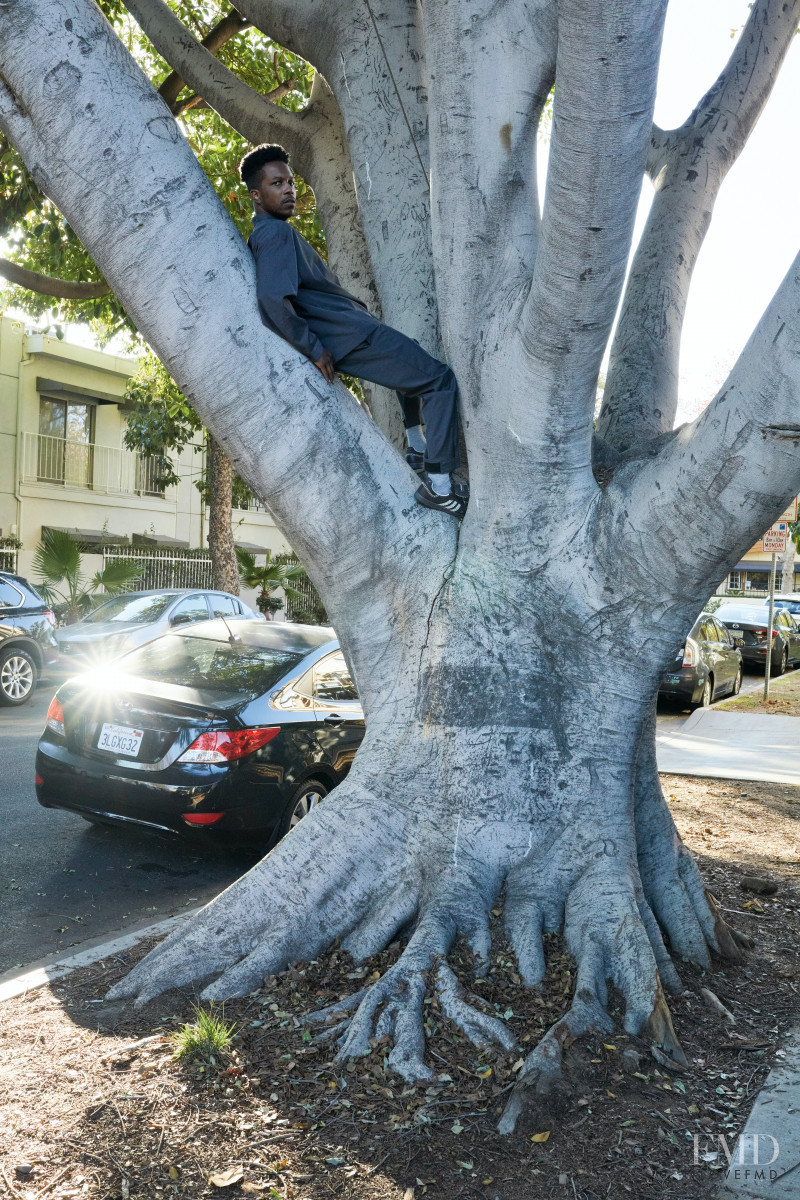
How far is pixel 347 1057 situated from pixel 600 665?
66.7 inches

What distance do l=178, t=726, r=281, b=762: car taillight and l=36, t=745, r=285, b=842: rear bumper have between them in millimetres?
98

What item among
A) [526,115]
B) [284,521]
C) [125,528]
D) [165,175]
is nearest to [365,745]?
[284,521]

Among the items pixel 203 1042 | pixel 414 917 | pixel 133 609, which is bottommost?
pixel 203 1042

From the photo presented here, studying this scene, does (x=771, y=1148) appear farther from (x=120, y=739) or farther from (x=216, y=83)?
(x=216, y=83)

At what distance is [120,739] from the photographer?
236 inches

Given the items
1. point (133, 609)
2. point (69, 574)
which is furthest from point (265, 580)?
point (133, 609)

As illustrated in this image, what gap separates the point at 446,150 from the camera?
4.02m

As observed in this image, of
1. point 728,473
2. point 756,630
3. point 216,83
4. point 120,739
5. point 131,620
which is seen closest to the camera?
point 728,473

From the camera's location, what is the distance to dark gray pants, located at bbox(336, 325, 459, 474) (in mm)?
4152

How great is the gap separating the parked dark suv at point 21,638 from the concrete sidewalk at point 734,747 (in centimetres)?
800

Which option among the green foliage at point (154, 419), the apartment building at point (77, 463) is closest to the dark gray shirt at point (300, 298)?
the green foliage at point (154, 419)

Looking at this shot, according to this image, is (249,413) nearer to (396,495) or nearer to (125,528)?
(396,495)

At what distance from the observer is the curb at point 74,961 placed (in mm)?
4285

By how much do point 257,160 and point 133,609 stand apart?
1176 centimetres
